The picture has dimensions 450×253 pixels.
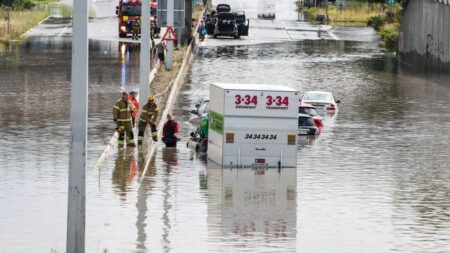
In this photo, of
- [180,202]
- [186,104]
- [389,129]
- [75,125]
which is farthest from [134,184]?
[186,104]

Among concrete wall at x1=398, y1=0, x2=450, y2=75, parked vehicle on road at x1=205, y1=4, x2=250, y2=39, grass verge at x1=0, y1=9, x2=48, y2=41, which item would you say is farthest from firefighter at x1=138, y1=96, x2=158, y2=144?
parked vehicle on road at x1=205, y1=4, x2=250, y2=39

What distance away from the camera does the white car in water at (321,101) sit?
51531 mm

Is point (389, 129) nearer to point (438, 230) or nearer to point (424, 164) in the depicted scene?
point (424, 164)

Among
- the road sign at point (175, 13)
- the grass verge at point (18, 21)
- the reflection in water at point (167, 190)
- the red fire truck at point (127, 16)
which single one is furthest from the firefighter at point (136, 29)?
the reflection in water at point (167, 190)

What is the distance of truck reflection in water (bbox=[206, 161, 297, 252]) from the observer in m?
25.3

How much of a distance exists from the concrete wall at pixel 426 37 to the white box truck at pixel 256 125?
33480 millimetres

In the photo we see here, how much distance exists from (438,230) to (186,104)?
88.6 feet

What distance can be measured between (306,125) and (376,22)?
57.8m

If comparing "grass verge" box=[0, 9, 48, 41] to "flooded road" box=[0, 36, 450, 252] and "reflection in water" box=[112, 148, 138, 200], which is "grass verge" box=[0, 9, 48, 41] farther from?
"reflection in water" box=[112, 148, 138, 200]

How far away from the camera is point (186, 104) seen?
174 ft

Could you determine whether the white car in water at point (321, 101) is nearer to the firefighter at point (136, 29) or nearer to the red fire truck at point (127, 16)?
the firefighter at point (136, 29)

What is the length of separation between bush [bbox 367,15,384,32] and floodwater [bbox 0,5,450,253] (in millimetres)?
39115

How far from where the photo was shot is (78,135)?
20.9 m

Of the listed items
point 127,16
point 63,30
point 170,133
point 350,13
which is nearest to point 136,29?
point 127,16
